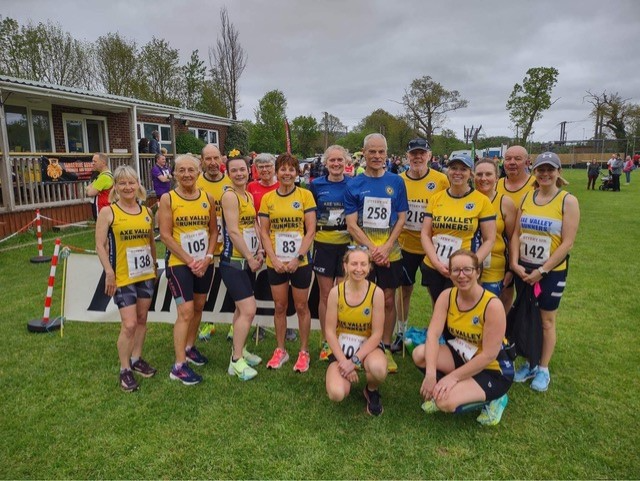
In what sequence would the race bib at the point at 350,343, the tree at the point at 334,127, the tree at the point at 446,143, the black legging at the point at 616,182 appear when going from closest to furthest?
the race bib at the point at 350,343 → the black legging at the point at 616,182 → the tree at the point at 446,143 → the tree at the point at 334,127

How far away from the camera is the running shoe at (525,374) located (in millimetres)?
3717

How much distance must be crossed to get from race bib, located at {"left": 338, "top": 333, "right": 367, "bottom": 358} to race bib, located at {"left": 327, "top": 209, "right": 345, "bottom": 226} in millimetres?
→ 1093

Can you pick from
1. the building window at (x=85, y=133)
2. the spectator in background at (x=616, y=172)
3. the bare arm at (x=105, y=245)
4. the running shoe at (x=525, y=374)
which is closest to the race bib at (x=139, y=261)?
the bare arm at (x=105, y=245)

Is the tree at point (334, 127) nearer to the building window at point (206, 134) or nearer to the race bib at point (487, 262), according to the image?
the building window at point (206, 134)

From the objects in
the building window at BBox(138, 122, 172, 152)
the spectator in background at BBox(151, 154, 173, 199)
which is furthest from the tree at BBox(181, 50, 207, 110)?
the spectator in background at BBox(151, 154, 173, 199)

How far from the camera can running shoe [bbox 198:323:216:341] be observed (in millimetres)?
4777

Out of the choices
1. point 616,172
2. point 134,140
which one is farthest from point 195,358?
point 616,172

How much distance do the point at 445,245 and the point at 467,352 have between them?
35.8 inches

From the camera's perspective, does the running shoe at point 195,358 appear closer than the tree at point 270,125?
Yes

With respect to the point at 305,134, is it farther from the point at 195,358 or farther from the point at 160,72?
the point at 195,358

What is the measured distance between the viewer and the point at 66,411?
10.8ft

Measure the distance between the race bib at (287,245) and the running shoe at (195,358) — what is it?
1.33 metres

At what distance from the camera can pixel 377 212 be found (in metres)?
3.81

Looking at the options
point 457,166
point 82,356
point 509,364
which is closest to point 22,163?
point 82,356
